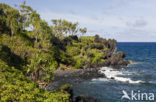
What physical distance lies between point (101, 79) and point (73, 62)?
32967mm

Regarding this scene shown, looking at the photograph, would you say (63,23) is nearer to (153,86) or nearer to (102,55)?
(102,55)

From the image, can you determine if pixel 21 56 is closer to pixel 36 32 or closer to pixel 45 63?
pixel 36 32

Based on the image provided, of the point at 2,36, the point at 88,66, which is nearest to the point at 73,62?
the point at 88,66

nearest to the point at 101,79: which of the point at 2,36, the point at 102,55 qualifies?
the point at 102,55

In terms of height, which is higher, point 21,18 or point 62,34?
point 21,18

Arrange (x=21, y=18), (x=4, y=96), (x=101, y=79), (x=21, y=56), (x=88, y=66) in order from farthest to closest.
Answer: (x=21, y=18), (x=88, y=66), (x=21, y=56), (x=101, y=79), (x=4, y=96)

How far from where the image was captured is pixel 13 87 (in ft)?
68.4

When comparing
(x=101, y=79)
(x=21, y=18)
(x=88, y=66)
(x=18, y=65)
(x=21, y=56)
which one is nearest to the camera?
(x=101, y=79)

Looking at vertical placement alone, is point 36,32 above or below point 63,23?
below

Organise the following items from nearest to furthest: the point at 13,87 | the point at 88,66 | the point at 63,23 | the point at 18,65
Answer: the point at 13,87
the point at 18,65
the point at 88,66
the point at 63,23

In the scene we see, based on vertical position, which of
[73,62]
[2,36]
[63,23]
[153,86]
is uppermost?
[63,23]

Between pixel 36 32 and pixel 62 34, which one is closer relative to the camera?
pixel 36 32

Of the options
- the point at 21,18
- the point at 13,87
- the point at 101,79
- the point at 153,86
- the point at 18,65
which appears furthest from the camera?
the point at 21,18

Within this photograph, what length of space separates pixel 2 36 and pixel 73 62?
44894 millimetres
